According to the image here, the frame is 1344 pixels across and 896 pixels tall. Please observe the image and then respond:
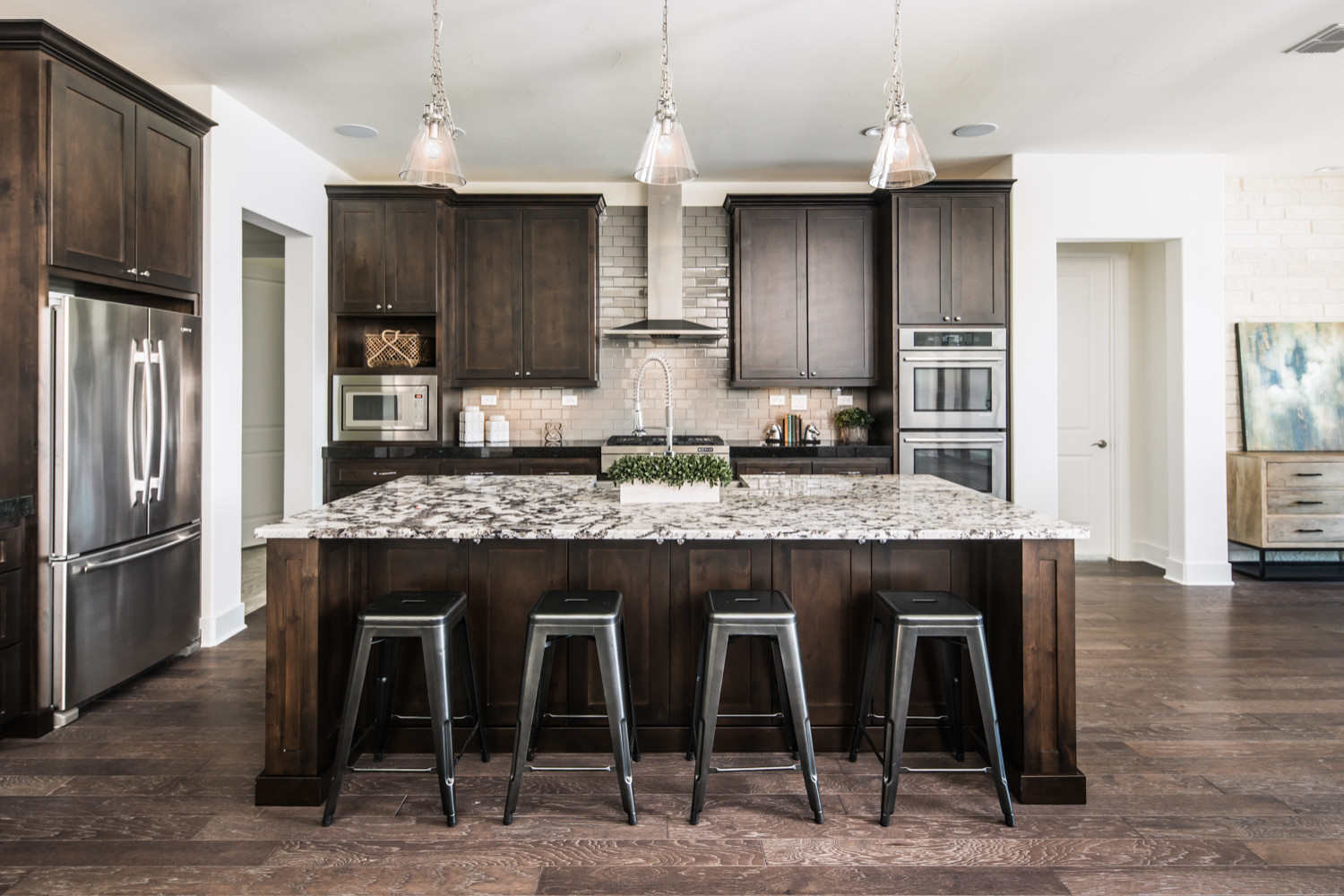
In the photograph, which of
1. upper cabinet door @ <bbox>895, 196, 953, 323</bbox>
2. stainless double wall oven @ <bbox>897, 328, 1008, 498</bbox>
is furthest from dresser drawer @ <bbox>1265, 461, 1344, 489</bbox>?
upper cabinet door @ <bbox>895, 196, 953, 323</bbox>

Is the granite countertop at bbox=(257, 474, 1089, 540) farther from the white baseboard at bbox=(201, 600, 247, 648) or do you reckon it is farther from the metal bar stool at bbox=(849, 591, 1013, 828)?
the white baseboard at bbox=(201, 600, 247, 648)

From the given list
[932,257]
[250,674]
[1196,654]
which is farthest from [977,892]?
[932,257]

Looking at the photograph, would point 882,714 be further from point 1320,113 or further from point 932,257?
point 1320,113

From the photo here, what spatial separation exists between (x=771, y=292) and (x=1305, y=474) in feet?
12.5

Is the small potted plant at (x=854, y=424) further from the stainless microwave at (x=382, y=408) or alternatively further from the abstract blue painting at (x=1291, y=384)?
the stainless microwave at (x=382, y=408)

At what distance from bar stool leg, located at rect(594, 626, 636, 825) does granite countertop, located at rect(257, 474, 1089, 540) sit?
1.02 ft

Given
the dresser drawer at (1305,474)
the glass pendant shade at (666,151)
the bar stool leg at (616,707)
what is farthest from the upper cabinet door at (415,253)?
the dresser drawer at (1305,474)

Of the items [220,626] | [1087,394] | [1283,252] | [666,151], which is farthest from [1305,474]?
[220,626]

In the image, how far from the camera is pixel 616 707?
2.20 meters

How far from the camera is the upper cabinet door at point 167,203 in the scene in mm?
3414

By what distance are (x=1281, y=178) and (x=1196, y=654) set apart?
4030mm

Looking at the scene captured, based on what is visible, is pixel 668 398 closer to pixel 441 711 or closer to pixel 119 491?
pixel 441 711

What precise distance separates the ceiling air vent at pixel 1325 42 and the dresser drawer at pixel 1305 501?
2868mm

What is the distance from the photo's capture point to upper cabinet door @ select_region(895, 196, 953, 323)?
17.3ft
